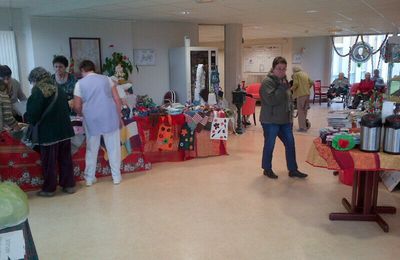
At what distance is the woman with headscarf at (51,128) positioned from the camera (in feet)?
11.8

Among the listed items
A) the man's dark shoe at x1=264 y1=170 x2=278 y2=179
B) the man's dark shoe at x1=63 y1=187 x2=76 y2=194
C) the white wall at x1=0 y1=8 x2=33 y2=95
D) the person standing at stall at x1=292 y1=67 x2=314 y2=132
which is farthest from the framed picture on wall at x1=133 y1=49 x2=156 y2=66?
the man's dark shoe at x1=264 y1=170 x2=278 y2=179

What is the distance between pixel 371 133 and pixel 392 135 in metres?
0.14

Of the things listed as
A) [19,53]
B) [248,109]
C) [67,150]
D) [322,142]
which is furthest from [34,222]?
[248,109]

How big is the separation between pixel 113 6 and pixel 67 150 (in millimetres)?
2202

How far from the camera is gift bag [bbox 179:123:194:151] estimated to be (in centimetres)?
504

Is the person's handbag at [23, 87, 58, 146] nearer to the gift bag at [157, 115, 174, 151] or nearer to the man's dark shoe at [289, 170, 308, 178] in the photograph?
the gift bag at [157, 115, 174, 151]

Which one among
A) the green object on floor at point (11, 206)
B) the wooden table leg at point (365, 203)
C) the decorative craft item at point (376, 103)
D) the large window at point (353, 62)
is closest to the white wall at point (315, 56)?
the large window at point (353, 62)

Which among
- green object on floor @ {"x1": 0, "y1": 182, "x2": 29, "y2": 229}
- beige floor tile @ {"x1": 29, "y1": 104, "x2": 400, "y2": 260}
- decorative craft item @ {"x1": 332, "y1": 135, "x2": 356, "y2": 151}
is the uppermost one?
green object on floor @ {"x1": 0, "y1": 182, "x2": 29, "y2": 229}

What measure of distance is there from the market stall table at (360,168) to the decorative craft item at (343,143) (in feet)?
0.11

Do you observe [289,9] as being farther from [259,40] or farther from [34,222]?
[259,40]

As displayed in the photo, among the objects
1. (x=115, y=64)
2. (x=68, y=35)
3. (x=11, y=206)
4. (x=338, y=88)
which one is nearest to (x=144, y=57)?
(x=115, y=64)

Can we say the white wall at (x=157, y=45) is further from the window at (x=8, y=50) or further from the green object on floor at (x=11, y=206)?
the green object on floor at (x=11, y=206)

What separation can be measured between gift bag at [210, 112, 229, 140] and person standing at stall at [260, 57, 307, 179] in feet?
3.37

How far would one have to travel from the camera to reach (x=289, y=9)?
5672 millimetres
